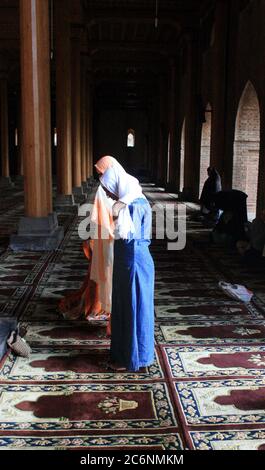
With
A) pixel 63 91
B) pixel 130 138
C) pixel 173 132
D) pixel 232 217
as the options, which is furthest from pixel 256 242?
pixel 130 138

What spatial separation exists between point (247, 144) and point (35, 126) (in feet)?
19.1

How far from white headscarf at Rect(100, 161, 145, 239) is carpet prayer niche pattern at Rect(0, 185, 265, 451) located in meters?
1.09

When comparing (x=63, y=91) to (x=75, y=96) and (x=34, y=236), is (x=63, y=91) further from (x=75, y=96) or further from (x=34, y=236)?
(x=34, y=236)

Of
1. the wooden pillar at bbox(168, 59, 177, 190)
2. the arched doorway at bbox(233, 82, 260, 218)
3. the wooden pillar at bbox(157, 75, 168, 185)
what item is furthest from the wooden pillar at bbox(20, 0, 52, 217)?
the wooden pillar at bbox(157, 75, 168, 185)

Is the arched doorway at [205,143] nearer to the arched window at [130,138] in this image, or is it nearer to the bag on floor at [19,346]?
the bag on floor at [19,346]

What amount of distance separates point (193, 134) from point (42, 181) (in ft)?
30.8

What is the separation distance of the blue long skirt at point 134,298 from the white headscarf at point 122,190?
0.05 meters

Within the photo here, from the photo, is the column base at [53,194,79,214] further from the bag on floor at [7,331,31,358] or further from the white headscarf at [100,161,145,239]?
the white headscarf at [100,161,145,239]

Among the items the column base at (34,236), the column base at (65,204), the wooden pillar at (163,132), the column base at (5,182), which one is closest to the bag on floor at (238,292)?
the column base at (34,236)

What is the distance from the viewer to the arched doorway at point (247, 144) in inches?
488

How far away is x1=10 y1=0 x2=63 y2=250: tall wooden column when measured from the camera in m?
8.54

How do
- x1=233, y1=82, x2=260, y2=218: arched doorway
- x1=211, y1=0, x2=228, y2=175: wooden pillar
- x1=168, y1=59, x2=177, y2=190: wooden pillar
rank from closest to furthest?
x1=233, y1=82, x2=260, y2=218: arched doorway → x1=211, y1=0, x2=228, y2=175: wooden pillar → x1=168, y1=59, x2=177, y2=190: wooden pillar

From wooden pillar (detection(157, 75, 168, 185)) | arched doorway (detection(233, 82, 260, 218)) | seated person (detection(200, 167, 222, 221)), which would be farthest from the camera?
wooden pillar (detection(157, 75, 168, 185))
